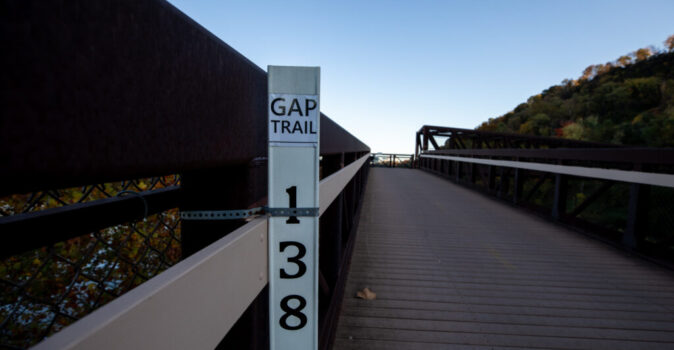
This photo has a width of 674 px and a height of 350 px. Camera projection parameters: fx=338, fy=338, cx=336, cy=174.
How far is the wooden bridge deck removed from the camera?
2137 millimetres

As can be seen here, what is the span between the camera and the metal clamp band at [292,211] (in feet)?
2.90

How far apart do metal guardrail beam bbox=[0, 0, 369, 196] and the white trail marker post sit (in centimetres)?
30

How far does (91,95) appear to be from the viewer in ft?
1.17

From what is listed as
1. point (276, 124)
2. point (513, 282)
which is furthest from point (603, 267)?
point (276, 124)

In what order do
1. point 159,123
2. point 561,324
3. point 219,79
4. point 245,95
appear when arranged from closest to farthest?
point 159,123 → point 219,79 → point 245,95 → point 561,324

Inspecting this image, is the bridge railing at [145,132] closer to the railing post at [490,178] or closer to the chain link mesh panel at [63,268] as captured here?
the chain link mesh panel at [63,268]

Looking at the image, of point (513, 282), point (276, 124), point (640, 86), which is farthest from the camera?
point (640, 86)

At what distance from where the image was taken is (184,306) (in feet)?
1.59

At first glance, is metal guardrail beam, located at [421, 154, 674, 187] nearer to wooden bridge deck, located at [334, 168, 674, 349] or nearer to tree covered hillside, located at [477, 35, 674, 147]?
wooden bridge deck, located at [334, 168, 674, 349]

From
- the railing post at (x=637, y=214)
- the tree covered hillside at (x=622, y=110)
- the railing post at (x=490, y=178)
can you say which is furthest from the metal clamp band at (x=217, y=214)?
the tree covered hillside at (x=622, y=110)

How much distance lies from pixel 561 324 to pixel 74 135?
9.24 ft

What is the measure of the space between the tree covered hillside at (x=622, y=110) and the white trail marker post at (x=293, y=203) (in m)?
28.8

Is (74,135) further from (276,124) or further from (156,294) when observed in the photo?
(276,124)

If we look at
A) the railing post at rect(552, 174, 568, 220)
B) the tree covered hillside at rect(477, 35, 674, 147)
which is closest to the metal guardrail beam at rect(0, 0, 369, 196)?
the railing post at rect(552, 174, 568, 220)
